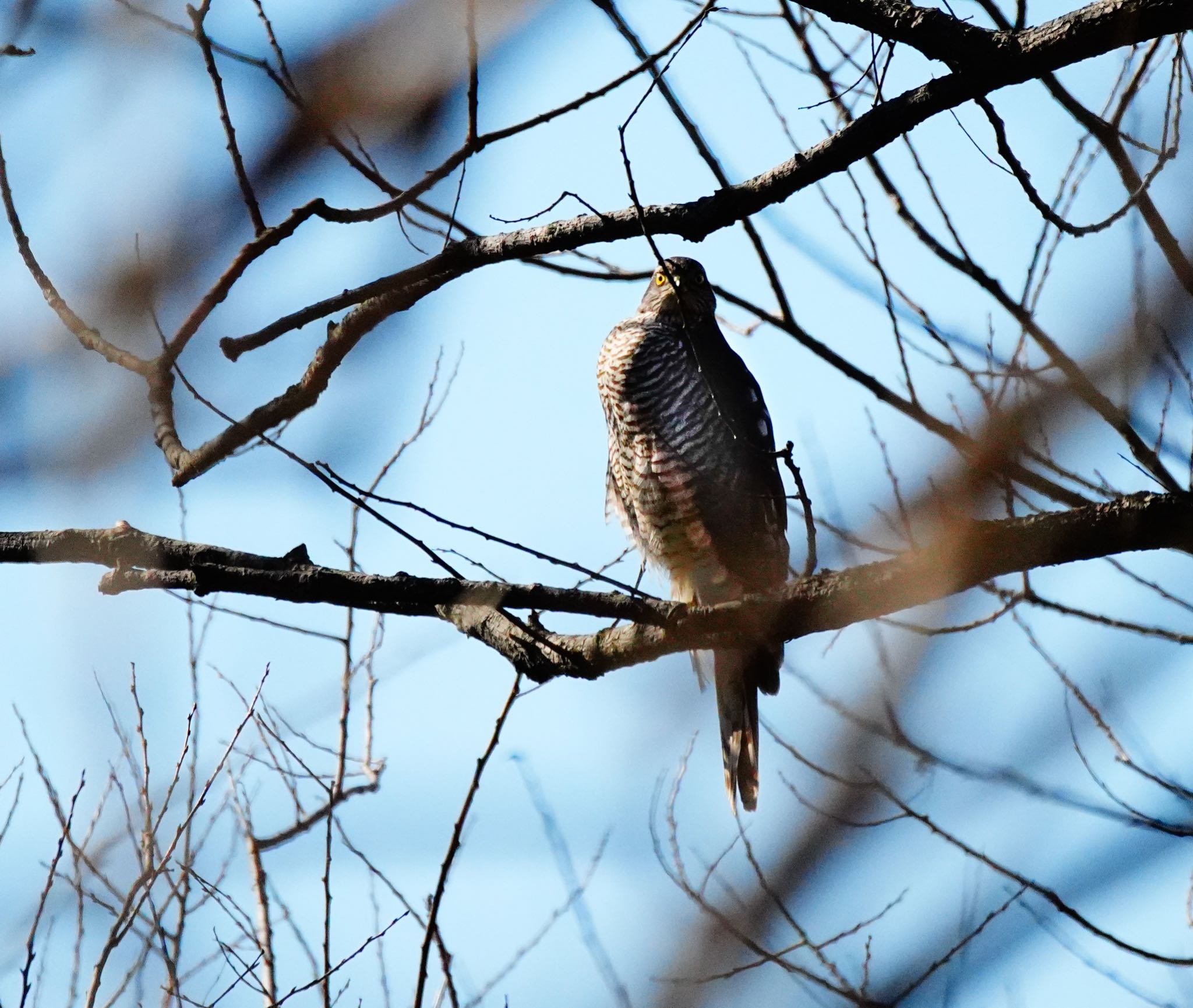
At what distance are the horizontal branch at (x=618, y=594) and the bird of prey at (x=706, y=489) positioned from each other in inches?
93.1

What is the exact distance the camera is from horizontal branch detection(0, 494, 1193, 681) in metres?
3.02

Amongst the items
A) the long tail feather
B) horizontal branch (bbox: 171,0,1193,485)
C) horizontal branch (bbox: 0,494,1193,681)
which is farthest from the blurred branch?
the long tail feather

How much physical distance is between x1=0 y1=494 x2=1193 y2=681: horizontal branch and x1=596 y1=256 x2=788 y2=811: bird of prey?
2.36 metres

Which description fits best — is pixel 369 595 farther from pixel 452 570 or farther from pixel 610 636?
pixel 610 636

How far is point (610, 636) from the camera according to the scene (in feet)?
13.9

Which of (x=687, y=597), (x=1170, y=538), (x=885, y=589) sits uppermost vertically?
(x=687, y=597)

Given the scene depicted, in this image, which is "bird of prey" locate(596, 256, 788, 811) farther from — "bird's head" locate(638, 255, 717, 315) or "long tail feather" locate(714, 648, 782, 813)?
"bird's head" locate(638, 255, 717, 315)

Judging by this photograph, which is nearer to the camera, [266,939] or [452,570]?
[452,570]

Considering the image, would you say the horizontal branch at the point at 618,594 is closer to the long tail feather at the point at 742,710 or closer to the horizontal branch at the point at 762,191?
the horizontal branch at the point at 762,191

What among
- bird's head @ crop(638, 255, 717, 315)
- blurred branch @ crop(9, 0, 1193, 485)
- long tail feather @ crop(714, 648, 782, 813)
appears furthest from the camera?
bird's head @ crop(638, 255, 717, 315)

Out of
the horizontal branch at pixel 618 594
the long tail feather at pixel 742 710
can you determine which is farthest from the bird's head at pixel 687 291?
Answer: the horizontal branch at pixel 618 594

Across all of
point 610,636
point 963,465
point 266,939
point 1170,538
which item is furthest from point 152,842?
point 963,465

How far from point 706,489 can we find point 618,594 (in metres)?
3.18

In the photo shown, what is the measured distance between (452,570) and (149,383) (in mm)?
1466
